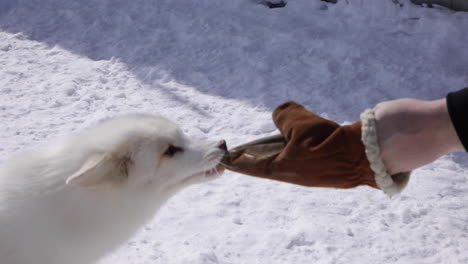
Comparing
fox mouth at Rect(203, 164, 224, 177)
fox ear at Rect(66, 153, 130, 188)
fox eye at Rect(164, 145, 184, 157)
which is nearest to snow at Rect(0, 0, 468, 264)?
fox mouth at Rect(203, 164, 224, 177)

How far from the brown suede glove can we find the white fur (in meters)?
0.47

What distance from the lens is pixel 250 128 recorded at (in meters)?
5.13

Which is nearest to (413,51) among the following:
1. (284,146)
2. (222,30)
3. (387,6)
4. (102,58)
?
(387,6)

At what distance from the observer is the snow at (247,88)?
148 inches

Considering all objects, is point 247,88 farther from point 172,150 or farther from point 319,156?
point 319,156

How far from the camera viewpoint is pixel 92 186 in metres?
2.39

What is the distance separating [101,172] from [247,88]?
354cm

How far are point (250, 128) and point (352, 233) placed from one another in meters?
1.63

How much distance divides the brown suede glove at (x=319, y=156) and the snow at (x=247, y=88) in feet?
4.41

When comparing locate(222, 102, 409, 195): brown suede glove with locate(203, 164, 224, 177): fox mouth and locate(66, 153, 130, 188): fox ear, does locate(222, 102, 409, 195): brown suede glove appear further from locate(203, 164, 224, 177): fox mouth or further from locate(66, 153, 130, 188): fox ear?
locate(66, 153, 130, 188): fox ear

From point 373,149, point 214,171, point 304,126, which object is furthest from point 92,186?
point 373,149

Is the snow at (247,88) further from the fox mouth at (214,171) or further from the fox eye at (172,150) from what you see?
the fox eye at (172,150)

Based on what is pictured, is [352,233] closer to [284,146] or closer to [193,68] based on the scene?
[284,146]

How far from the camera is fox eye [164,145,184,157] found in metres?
2.73
